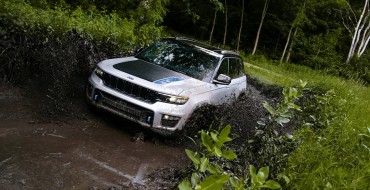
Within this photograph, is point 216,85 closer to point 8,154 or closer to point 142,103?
point 142,103

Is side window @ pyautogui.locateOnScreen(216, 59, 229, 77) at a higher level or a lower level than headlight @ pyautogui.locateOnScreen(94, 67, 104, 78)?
higher

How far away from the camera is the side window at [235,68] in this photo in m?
7.92

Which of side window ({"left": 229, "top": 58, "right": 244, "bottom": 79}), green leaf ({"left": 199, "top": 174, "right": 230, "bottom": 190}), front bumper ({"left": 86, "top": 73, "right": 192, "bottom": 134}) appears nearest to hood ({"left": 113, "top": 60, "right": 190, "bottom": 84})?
front bumper ({"left": 86, "top": 73, "right": 192, "bottom": 134})

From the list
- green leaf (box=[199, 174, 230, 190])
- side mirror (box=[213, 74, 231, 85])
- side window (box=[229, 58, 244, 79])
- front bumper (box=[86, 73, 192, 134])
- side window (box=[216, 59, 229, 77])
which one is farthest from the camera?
side window (box=[229, 58, 244, 79])

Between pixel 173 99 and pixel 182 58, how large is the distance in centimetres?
151

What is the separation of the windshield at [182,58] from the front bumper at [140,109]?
3.55 ft

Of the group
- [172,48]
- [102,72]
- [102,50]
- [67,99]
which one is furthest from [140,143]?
[102,50]

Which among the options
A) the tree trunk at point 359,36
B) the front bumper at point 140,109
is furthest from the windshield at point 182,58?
the tree trunk at point 359,36

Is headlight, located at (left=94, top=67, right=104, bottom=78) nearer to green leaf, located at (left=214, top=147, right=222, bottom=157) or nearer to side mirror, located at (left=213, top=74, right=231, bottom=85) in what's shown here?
side mirror, located at (left=213, top=74, right=231, bottom=85)

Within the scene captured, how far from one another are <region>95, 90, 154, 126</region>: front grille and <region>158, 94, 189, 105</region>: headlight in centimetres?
29

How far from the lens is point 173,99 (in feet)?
18.4

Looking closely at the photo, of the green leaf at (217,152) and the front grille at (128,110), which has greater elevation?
the green leaf at (217,152)

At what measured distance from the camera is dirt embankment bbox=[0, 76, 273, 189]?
13.6ft

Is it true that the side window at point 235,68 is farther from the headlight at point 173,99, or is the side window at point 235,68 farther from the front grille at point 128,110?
the front grille at point 128,110
